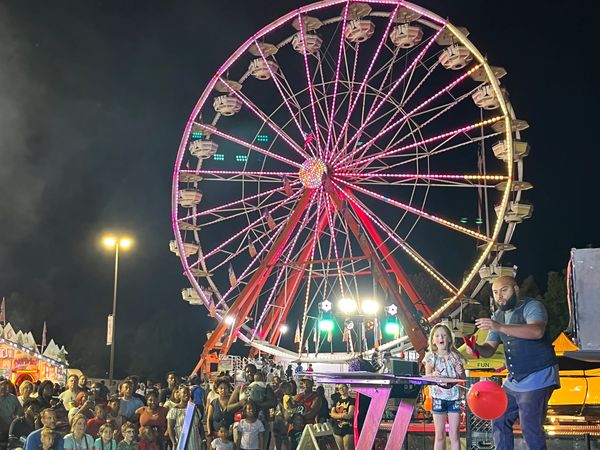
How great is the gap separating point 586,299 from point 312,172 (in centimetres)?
1845

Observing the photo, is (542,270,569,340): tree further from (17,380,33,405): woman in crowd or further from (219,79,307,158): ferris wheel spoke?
(17,380,33,405): woman in crowd

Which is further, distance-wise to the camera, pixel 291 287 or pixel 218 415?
pixel 291 287

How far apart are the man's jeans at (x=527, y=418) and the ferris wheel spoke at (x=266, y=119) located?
18640 mm

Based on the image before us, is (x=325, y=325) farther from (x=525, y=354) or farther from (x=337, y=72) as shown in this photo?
(x=525, y=354)

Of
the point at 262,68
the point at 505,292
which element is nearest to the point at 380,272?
the point at 262,68

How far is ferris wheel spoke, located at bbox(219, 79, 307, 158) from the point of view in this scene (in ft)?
79.4

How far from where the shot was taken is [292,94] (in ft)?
81.5

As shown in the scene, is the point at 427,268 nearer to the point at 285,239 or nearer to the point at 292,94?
the point at 285,239

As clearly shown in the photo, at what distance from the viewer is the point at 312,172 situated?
23.5 meters

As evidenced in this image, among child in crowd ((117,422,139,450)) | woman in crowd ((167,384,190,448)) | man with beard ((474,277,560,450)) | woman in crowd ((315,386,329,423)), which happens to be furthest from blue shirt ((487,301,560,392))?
woman in crowd ((167,384,190,448))

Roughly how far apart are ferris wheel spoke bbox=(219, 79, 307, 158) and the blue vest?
60.9 ft

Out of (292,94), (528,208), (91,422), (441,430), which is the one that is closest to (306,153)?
(292,94)

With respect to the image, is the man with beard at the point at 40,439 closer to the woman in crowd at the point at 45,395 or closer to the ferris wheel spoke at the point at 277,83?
the woman in crowd at the point at 45,395

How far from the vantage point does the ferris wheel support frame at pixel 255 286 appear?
79.3 feet
